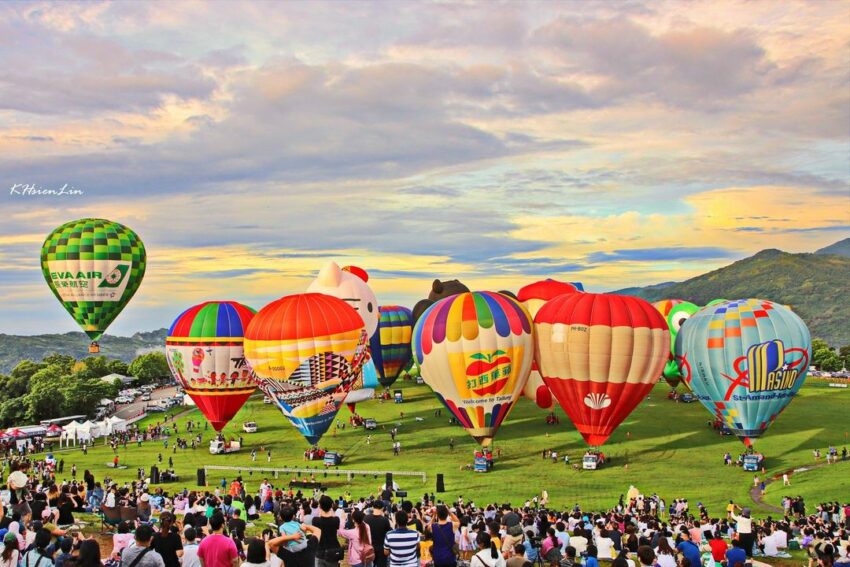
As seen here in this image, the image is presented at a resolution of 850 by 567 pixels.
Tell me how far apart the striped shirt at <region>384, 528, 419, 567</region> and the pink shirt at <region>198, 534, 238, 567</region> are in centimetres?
198

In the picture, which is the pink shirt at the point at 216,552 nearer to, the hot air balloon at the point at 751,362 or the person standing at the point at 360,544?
the person standing at the point at 360,544

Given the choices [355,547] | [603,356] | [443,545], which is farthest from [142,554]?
[603,356]

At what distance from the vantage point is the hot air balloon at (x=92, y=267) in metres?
47.9

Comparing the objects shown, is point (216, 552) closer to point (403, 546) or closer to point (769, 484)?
point (403, 546)

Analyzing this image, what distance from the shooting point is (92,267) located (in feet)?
158

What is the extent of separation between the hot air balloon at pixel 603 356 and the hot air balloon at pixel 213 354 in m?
15.5

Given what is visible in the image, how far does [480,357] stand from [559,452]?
628 centimetres

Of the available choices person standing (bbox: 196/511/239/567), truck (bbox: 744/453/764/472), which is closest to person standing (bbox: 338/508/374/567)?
person standing (bbox: 196/511/239/567)

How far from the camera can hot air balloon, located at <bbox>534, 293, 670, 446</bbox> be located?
35.5m

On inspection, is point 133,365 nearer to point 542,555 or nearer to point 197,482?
point 197,482

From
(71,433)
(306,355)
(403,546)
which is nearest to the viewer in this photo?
(403,546)

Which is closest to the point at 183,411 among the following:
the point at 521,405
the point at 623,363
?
the point at 521,405

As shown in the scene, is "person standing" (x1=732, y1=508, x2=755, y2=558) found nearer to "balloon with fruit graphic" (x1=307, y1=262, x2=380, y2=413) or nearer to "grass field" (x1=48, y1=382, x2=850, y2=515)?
"grass field" (x1=48, y1=382, x2=850, y2=515)

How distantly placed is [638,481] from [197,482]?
18.2 metres
